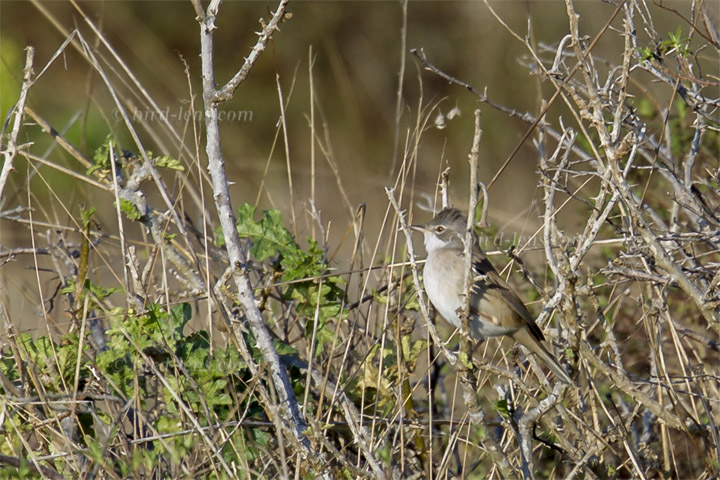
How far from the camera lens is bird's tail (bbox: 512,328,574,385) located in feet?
11.6

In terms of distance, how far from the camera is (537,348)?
151 inches

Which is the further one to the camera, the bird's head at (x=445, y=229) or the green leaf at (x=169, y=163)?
the bird's head at (x=445, y=229)

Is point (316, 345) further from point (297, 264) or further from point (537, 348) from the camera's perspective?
point (537, 348)

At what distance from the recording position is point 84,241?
3.66m

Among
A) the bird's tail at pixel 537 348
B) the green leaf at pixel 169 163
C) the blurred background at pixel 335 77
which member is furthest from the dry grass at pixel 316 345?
the blurred background at pixel 335 77

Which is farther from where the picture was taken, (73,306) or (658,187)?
(658,187)

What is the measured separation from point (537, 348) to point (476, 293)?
37 centimetres

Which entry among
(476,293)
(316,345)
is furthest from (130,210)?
(476,293)

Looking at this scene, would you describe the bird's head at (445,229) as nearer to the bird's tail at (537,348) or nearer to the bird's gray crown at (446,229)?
the bird's gray crown at (446,229)

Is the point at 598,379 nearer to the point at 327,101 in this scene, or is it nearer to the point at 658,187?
the point at 658,187

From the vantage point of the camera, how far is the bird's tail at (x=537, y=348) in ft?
11.6

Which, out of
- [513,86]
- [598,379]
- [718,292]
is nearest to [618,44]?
[513,86]

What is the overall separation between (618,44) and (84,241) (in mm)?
7752

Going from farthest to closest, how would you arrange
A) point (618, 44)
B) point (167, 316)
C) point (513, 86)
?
point (513, 86) → point (618, 44) → point (167, 316)
